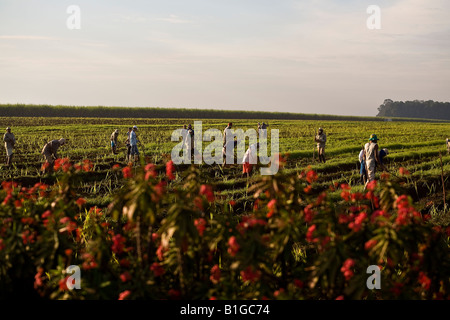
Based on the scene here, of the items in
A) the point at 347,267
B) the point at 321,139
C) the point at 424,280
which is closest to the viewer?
the point at 347,267

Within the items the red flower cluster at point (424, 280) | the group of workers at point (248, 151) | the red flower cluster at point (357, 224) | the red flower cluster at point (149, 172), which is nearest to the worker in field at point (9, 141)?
the group of workers at point (248, 151)

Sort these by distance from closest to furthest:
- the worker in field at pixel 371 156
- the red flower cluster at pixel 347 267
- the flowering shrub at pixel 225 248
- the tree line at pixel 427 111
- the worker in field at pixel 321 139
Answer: the red flower cluster at pixel 347 267 → the flowering shrub at pixel 225 248 → the worker in field at pixel 371 156 → the worker in field at pixel 321 139 → the tree line at pixel 427 111

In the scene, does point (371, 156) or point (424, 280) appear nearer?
point (424, 280)

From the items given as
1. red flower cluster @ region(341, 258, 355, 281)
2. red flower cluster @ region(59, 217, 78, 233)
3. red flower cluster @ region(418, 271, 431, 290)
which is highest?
red flower cluster @ region(59, 217, 78, 233)

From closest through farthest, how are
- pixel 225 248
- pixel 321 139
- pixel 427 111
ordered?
pixel 225 248, pixel 321 139, pixel 427 111

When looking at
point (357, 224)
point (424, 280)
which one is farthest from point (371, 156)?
point (357, 224)

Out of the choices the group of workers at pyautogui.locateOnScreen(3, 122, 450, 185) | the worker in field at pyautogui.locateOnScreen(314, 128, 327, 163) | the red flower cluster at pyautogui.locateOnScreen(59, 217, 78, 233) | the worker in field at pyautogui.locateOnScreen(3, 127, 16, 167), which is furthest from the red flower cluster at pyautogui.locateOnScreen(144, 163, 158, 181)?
the worker in field at pyautogui.locateOnScreen(314, 128, 327, 163)

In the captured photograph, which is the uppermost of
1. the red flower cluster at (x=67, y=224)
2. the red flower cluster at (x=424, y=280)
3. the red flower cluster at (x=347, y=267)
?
the red flower cluster at (x=67, y=224)

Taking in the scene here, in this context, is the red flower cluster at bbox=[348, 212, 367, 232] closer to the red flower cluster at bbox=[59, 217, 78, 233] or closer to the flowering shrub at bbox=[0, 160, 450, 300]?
the flowering shrub at bbox=[0, 160, 450, 300]

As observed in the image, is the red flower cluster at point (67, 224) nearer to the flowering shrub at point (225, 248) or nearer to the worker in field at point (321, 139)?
the flowering shrub at point (225, 248)

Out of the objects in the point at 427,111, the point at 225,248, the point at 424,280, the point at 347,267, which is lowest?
the point at 424,280

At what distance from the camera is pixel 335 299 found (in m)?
4.63

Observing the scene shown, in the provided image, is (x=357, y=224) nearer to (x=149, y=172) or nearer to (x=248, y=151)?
(x=149, y=172)
